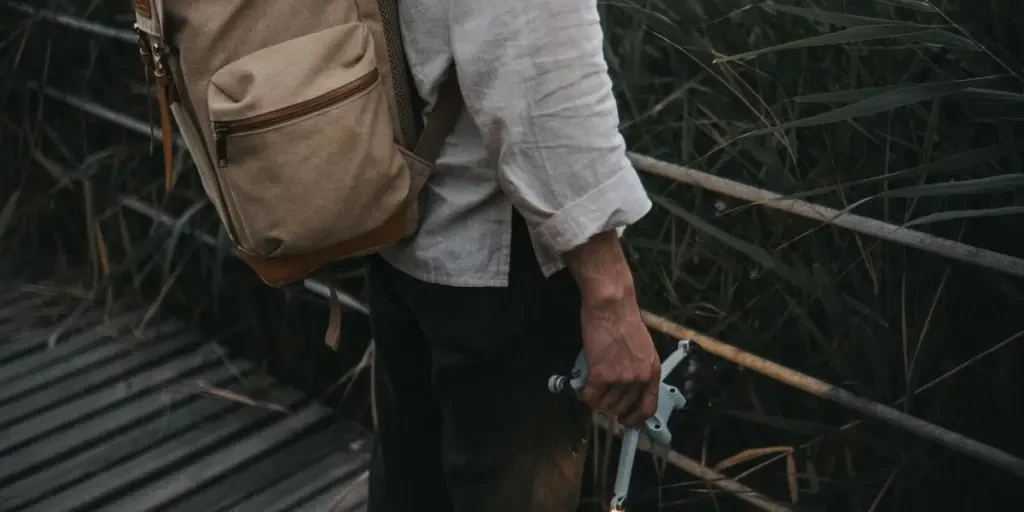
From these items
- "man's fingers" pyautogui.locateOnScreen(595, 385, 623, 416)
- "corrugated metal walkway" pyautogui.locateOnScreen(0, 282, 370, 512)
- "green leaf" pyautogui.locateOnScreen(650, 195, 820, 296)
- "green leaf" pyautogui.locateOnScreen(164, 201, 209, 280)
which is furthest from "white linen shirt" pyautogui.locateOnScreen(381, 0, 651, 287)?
"green leaf" pyautogui.locateOnScreen(164, 201, 209, 280)

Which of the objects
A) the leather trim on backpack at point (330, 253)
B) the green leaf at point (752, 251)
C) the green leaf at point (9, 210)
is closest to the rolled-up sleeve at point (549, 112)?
the leather trim on backpack at point (330, 253)

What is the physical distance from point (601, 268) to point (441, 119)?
19cm

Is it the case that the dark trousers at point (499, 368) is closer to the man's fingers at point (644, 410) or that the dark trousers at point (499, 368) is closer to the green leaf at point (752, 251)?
the man's fingers at point (644, 410)

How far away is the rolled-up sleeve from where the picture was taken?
0.88 metres

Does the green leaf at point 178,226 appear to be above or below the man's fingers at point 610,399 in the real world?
below

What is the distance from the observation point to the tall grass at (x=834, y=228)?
3.76ft

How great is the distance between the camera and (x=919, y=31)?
1087 mm

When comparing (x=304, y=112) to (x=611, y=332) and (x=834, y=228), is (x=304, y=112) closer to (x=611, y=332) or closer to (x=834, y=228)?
Answer: (x=611, y=332)

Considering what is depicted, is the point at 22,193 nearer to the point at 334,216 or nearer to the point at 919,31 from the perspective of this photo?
the point at 334,216

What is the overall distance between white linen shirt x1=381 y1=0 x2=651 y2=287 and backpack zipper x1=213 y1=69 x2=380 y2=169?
0.23 feet

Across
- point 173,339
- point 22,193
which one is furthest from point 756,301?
point 22,193

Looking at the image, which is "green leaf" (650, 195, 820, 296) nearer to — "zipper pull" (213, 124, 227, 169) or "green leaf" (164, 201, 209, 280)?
"zipper pull" (213, 124, 227, 169)

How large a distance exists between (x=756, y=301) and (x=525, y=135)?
2.00ft

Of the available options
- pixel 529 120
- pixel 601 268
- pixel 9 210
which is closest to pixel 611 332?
pixel 601 268
